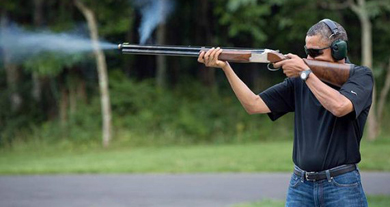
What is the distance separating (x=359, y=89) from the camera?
14.6ft

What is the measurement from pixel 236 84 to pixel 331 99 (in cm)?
81

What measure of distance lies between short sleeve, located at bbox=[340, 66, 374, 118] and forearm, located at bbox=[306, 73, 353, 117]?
57 mm

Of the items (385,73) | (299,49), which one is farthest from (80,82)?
(385,73)

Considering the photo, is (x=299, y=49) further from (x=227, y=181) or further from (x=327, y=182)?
(x=327, y=182)

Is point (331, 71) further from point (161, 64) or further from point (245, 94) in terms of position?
point (161, 64)

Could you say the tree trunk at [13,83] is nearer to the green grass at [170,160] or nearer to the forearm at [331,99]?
the green grass at [170,160]

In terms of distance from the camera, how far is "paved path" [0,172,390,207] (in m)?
10.4

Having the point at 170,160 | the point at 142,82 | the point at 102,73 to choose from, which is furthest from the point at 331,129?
the point at 142,82

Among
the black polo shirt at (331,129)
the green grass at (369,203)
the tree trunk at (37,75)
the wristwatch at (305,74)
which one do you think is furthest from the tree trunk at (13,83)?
the wristwatch at (305,74)

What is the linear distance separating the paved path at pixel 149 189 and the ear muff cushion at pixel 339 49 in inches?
221

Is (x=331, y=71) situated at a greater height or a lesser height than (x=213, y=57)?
lesser

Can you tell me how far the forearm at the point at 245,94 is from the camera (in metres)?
4.89

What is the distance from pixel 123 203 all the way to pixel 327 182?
6023mm

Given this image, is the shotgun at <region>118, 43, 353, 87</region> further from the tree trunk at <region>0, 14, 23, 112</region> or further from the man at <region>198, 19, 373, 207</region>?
the tree trunk at <region>0, 14, 23, 112</region>
